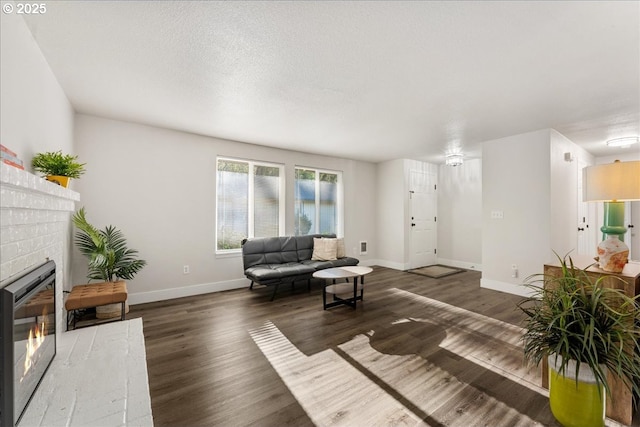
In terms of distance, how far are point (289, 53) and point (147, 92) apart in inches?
66.1

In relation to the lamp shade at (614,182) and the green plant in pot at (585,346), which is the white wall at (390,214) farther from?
the green plant in pot at (585,346)

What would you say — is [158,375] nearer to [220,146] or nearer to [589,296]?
[589,296]

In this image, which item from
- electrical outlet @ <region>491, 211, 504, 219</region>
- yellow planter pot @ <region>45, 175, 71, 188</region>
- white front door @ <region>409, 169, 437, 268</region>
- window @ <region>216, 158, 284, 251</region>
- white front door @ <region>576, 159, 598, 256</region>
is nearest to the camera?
yellow planter pot @ <region>45, 175, 71, 188</region>

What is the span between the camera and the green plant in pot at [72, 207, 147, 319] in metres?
2.96

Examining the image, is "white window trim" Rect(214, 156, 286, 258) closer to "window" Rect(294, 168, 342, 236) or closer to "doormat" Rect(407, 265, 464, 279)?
"window" Rect(294, 168, 342, 236)

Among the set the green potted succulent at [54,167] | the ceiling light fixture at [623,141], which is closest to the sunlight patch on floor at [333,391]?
the green potted succulent at [54,167]

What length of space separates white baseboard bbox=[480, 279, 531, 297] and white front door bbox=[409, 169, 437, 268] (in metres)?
1.71

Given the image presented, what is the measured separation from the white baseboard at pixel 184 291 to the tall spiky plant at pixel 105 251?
14.0 inches

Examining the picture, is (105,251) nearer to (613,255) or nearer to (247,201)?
(247,201)

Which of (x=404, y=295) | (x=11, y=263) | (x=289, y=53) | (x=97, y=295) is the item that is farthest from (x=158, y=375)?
(x=404, y=295)

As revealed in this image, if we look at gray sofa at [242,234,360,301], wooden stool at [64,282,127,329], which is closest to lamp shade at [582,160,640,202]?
gray sofa at [242,234,360,301]

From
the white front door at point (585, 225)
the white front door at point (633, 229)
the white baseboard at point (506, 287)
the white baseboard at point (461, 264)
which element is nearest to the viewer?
the white baseboard at point (506, 287)

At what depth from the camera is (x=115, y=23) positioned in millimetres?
1761

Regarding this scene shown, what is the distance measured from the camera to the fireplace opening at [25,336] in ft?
3.29
